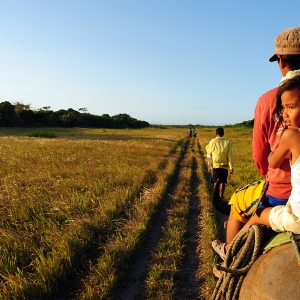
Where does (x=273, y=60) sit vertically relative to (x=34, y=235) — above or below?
above

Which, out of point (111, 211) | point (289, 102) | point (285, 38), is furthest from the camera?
point (111, 211)

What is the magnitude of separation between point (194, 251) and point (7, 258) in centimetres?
264

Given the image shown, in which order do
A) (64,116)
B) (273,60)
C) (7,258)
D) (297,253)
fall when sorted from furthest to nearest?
(64,116) < (7,258) < (273,60) < (297,253)

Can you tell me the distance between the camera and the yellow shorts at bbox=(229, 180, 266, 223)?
2.57 metres

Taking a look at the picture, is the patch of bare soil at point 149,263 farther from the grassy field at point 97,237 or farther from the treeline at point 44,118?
the treeline at point 44,118

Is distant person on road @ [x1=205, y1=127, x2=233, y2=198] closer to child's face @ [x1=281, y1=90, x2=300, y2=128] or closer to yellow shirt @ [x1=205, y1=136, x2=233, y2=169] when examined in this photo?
yellow shirt @ [x1=205, y1=136, x2=233, y2=169]

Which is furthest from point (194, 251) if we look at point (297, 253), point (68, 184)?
point (68, 184)

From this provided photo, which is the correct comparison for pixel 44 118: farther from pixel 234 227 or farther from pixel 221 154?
pixel 234 227

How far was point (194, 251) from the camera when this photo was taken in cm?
480

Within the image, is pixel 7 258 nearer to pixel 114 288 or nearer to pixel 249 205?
pixel 114 288

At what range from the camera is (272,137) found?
2.44 m

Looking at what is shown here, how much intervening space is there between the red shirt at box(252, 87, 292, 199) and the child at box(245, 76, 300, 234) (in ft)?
0.31

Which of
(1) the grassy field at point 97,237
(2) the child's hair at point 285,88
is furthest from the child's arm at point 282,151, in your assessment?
(1) the grassy field at point 97,237

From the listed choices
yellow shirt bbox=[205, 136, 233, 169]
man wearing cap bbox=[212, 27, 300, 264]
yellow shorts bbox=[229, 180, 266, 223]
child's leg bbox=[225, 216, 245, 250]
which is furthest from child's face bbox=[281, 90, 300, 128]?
yellow shirt bbox=[205, 136, 233, 169]
